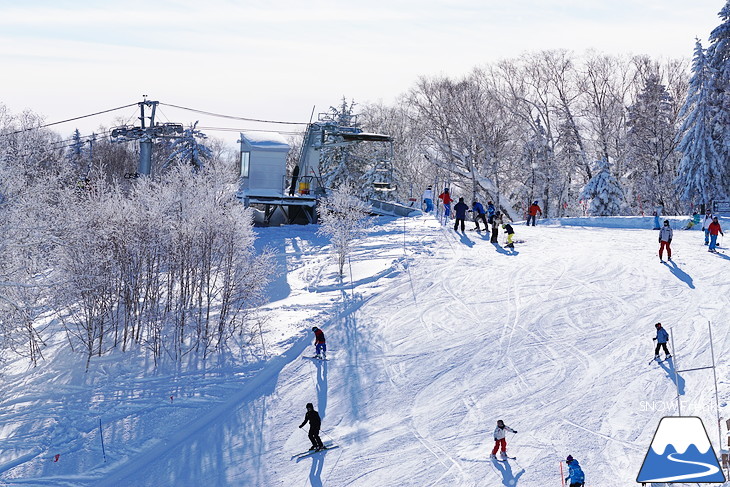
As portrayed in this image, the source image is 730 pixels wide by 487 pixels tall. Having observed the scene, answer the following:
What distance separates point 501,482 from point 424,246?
19.5 metres

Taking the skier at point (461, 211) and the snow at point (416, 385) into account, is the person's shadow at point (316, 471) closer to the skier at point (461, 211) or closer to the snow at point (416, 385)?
the snow at point (416, 385)

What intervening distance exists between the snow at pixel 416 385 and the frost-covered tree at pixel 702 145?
1134cm

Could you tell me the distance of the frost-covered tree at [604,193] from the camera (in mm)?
43875

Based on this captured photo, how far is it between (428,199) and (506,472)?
3060 cm

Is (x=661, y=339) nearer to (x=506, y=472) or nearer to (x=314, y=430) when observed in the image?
(x=506, y=472)

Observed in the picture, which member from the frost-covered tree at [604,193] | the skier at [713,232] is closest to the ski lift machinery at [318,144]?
the frost-covered tree at [604,193]

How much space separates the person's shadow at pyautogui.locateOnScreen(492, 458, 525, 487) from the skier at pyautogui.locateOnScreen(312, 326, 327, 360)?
25.5ft

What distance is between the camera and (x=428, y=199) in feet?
145

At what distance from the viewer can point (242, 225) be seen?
29672 millimetres

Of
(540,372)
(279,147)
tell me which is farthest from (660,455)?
(279,147)

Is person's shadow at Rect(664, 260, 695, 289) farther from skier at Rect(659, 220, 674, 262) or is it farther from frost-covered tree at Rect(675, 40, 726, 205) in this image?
frost-covered tree at Rect(675, 40, 726, 205)

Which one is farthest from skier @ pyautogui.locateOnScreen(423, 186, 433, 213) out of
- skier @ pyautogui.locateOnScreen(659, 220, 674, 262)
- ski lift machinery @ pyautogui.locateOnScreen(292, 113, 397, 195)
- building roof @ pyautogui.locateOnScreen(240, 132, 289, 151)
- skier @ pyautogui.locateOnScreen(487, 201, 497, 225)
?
skier @ pyautogui.locateOnScreen(659, 220, 674, 262)

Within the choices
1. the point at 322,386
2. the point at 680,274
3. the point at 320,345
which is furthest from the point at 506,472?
the point at 680,274

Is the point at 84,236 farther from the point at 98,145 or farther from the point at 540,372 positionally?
the point at 98,145
